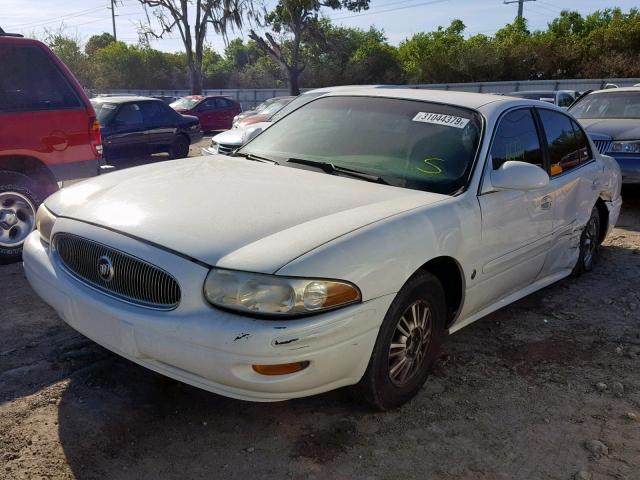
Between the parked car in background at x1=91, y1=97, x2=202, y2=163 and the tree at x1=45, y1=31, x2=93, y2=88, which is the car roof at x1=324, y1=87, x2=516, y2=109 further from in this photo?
the tree at x1=45, y1=31, x2=93, y2=88

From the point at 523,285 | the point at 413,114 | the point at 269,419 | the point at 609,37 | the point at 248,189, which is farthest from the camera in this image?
the point at 609,37

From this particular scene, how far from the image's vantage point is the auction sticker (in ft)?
12.1

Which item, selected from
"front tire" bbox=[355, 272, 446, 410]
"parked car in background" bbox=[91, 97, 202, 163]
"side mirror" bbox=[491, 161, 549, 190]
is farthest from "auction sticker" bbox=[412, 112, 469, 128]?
"parked car in background" bbox=[91, 97, 202, 163]

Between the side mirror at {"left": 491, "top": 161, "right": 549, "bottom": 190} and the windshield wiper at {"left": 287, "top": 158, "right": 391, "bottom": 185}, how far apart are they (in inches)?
24.5

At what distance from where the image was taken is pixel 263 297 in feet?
8.04

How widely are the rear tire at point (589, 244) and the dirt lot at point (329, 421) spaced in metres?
1.30

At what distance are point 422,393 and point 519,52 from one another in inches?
1336

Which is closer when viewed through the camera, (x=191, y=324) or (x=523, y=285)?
(x=191, y=324)

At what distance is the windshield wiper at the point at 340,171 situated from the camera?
3.51m

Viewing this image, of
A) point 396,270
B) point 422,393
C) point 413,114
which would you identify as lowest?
point 422,393

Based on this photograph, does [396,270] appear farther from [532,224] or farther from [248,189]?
[532,224]

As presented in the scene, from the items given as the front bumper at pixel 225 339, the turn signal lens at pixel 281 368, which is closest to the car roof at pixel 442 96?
the front bumper at pixel 225 339

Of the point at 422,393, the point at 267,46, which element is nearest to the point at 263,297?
the point at 422,393

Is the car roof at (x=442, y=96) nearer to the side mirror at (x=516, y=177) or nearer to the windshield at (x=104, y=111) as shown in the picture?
the side mirror at (x=516, y=177)
